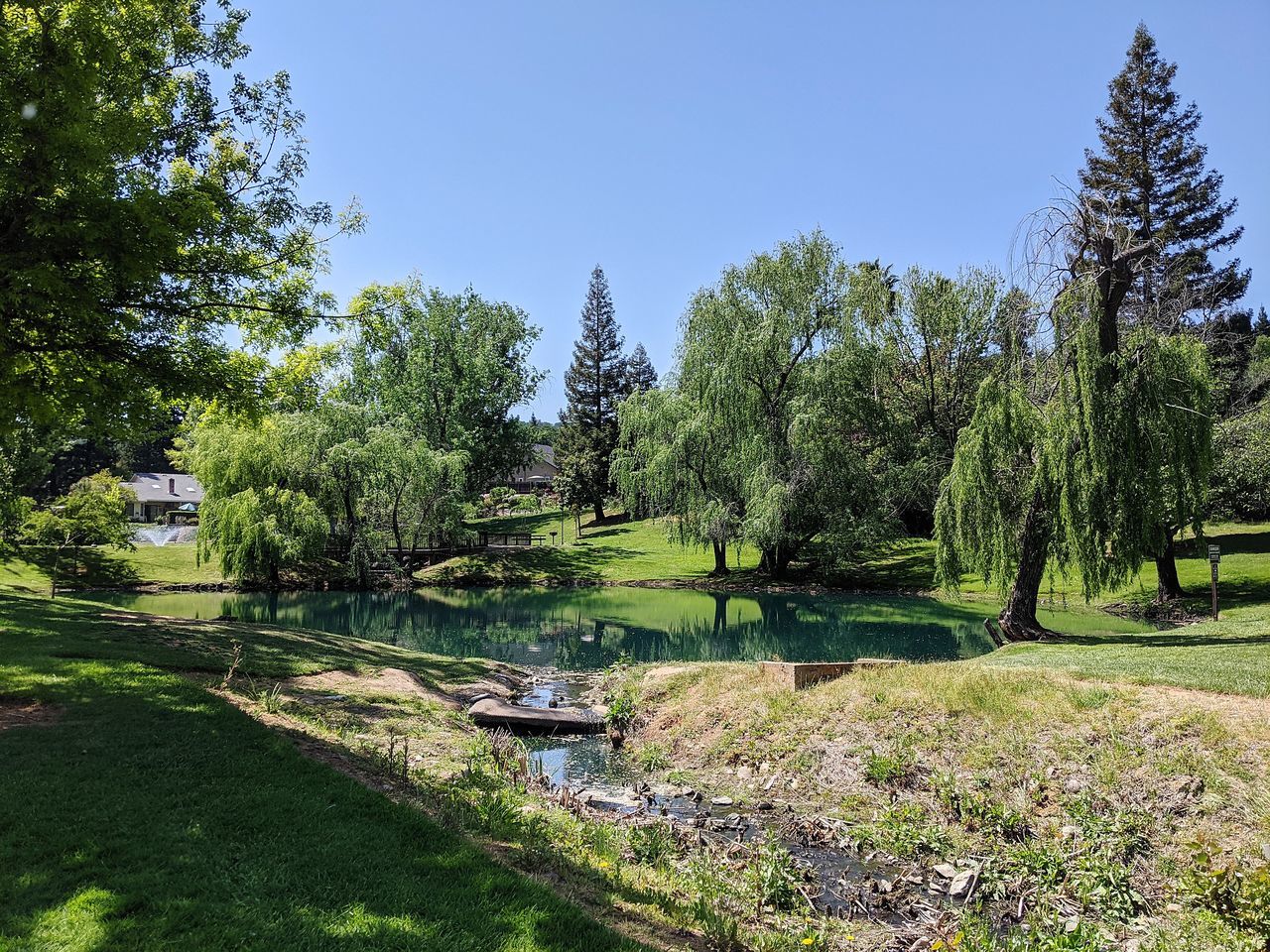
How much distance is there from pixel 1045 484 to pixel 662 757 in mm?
10119

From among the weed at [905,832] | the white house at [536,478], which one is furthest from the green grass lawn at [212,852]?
the white house at [536,478]

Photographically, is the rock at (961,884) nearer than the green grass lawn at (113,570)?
Yes

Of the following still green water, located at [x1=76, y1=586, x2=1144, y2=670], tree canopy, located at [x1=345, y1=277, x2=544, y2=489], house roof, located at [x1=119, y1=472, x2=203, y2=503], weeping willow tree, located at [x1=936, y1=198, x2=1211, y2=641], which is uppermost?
tree canopy, located at [x1=345, y1=277, x2=544, y2=489]

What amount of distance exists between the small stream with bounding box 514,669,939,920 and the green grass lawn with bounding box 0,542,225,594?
1148 inches

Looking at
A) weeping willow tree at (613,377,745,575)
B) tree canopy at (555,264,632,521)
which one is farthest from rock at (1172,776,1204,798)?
tree canopy at (555,264,632,521)

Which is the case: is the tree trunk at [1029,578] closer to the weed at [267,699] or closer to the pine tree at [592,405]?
the weed at [267,699]

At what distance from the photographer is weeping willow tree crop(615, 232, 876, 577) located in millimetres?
32531

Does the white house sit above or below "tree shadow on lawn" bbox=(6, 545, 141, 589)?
above

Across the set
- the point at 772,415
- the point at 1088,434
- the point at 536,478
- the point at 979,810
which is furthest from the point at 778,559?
the point at 536,478

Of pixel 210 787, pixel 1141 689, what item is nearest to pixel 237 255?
pixel 210 787

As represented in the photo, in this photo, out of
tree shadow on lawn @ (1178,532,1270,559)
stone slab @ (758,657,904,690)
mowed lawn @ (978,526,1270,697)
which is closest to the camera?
mowed lawn @ (978,526,1270,697)

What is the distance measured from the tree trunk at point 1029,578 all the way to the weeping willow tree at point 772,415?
48.4 ft

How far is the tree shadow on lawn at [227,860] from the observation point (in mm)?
3904

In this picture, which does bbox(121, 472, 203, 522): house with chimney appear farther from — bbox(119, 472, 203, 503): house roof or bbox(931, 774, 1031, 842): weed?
bbox(931, 774, 1031, 842): weed
